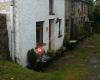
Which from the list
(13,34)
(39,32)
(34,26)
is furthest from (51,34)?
(13,34)

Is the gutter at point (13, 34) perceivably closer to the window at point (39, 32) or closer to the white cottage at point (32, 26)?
the white cottage at point (32, 26)

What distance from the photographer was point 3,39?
15094 millimetres

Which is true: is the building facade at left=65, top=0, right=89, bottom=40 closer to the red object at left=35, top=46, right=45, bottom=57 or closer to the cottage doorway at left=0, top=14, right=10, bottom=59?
the red object at left=35, top=46, right=45, bottom=57

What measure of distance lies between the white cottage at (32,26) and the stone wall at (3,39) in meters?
0.31

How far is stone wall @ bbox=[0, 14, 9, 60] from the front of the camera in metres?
14.9

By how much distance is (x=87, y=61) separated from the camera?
792 inches

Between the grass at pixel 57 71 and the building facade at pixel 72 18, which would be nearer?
the grass at pixel 57 71

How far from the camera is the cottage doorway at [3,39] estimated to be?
48.9 ft

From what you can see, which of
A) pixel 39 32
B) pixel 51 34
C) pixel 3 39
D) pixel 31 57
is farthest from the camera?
pixel 51 34

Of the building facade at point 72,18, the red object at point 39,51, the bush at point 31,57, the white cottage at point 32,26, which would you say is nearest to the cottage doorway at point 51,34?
the white cottage at point 32,26

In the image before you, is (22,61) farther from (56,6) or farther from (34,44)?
(56,6)

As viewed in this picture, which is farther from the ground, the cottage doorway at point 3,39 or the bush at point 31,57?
the cottage doorway at point 3,39

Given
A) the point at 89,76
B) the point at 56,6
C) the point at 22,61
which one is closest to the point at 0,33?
the point at 22,61

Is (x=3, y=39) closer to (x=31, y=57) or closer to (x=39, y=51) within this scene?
(x=31, y=57)
